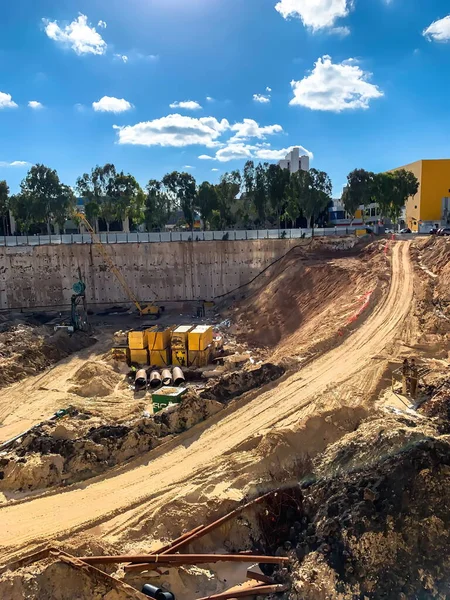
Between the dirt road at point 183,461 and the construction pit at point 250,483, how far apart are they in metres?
0.04

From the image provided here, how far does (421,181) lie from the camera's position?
51.4 metres

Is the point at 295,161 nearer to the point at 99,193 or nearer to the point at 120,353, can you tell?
the point at 99,193

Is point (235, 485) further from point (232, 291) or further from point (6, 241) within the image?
point (6, 241)

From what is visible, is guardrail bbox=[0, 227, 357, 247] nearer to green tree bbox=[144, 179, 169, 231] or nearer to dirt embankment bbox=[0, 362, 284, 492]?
green tree bbox=[144, 179, 169, 231]

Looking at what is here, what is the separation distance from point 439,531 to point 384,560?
1166 mm

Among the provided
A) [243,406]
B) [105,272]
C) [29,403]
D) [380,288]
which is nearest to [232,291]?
[105,272]

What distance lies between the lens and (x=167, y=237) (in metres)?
38.3

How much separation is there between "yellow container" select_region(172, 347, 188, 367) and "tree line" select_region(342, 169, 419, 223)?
27.0 meters

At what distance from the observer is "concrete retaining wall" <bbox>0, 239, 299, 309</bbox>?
3694 centimetres

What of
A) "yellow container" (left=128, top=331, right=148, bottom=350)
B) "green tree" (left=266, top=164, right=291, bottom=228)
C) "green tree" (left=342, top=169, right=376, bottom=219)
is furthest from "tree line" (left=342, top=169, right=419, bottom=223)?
"yellow container" (left=128, top=331, right=148, bottom=350)

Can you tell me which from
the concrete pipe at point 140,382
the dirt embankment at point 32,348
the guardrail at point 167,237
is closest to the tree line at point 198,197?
the guardrail at point 167,237

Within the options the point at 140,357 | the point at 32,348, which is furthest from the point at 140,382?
the point at 32,348

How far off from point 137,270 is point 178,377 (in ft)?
67.0

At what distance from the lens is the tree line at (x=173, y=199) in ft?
145
